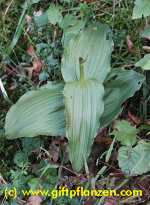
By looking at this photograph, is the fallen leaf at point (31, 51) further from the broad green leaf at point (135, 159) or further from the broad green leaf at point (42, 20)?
the broad green leaf at point (135, 159)

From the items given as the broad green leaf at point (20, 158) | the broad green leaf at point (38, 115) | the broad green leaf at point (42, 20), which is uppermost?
the broad green leaf at point (42, 20)

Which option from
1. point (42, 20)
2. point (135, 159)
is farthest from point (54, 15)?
point (135, 159)

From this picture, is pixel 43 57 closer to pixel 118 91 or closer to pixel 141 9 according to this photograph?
pixel 118 91

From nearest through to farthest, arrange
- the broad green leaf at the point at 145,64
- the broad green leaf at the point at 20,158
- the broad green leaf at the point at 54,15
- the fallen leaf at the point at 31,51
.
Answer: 1. the broad green leaf at the point at 145,64
2. the broad green leaf at the point at 20,158
3. the broad green leaf at the point at 54,15
4. the fallen leaf at the point at 31,51

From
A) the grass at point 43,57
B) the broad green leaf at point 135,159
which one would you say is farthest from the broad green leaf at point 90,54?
the broad green leaf at point 135,159

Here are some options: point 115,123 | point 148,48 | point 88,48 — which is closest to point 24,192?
point 115,123

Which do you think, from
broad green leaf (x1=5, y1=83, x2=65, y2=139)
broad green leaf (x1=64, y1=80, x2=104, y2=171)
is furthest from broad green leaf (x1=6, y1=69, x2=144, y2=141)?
broad green leaf (x1=64, y1=80, x2=104, y2=171)

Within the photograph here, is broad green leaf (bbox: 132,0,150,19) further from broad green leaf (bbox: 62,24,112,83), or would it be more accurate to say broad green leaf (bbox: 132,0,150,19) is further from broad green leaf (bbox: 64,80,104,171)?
broad green leaf (bbox: 64,80,104,171)
